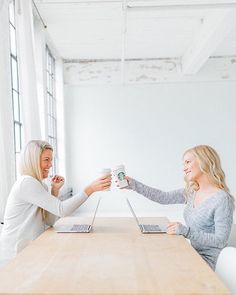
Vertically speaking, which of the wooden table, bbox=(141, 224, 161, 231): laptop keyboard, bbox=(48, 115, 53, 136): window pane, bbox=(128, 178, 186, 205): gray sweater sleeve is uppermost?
bbox=(48, 115, 53, 136): window pane

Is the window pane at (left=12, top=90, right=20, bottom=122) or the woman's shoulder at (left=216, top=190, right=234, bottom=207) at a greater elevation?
the window pane at (left=12, top=90, right=20, bottom=122)

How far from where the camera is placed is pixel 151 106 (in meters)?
5.87

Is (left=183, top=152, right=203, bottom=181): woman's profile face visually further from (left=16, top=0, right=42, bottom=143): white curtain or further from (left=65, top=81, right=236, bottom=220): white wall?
(left=65, top=81, right=236, bottom=220): white wall

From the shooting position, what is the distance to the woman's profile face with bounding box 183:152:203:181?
2217 mm

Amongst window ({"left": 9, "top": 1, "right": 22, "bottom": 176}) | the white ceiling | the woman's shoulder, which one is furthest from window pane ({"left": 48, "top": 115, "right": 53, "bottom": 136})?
the woman's shoulder

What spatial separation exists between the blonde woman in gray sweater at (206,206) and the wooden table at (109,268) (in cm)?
13

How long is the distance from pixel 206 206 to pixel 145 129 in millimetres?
3831

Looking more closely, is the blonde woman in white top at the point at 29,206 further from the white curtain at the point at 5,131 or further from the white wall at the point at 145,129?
the white wall at the point at 145,129

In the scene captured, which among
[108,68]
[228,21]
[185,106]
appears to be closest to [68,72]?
[108,68]

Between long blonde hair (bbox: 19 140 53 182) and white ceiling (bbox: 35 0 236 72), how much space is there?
158 cm

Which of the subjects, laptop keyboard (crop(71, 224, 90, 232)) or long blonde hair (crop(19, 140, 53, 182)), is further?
long blonde hair (crop(19, 140, 53, 182))

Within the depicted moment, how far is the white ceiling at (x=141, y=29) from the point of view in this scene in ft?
12.4

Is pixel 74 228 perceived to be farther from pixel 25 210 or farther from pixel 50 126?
pixel 50 126

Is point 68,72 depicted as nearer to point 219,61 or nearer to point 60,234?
point 219,61
